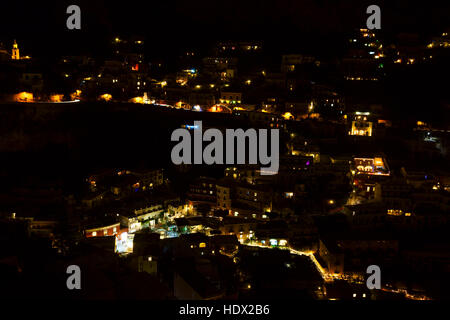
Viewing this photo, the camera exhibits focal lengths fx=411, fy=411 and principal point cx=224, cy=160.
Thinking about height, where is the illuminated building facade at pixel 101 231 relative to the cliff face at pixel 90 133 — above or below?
below

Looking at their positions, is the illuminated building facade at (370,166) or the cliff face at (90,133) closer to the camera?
the illuminated building facade at (370,166)

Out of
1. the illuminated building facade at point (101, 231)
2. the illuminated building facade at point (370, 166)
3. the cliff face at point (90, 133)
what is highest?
the cliff face at point (90, 133)

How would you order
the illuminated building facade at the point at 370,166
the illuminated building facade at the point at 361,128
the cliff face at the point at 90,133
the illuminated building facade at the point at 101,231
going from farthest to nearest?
the illuminated building facade at the point at 361,128, the cliff face at the point at 90,133, the illuminated building facade at the point at 370,166, the illuminated building facade at the point at 101,231

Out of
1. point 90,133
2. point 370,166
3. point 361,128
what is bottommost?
point 370,166

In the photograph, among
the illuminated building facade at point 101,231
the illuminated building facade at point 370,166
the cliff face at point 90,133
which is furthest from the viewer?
the cliff face at point 90,133

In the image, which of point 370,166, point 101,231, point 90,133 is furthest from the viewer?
point 90,133

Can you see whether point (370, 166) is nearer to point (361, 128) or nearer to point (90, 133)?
point (361, 128)

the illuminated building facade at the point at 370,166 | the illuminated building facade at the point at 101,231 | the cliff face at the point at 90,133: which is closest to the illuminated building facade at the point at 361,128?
the illuminated building facade at the point at 370,166

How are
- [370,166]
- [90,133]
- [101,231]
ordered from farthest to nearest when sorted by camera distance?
[90,133]
[370,166]
[101,231]

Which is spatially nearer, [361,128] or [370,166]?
[370,166]

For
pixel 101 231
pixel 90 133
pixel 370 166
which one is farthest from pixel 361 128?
pixel 101 231

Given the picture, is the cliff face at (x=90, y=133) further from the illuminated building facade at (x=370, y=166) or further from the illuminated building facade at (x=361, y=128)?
the illuminated building facade at (x=370, y=166)

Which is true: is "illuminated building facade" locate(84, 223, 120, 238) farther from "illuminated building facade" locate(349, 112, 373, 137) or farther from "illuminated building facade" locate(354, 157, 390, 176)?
"illuminated building facade" locate(349, 112, 373, 137)

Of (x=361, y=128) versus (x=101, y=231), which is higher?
(x=361, y=128)
